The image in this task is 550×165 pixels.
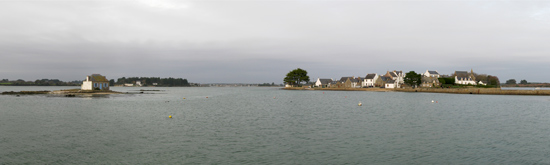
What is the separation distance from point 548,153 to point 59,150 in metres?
29.6

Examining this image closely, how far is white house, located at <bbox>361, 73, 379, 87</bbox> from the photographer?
616 ft

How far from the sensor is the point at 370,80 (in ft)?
623

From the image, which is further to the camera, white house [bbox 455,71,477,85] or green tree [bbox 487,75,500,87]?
green tree [bbox 487,75,500,87]

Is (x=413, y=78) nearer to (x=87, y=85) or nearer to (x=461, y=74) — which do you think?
(x=461, y=74)

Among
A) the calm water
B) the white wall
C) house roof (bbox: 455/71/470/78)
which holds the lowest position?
the calm water

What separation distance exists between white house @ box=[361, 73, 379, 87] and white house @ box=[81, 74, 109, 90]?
134 m

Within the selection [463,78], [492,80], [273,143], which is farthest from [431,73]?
[273,143]

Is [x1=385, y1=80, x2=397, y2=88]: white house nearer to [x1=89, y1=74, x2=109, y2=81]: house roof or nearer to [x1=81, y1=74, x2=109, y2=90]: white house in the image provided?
[x1=81, y1=74, x2=109, y2=90]: white house

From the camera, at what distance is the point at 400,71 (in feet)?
615

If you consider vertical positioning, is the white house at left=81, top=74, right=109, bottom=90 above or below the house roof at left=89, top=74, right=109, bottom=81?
below

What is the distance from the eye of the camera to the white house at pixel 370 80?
7387 inches

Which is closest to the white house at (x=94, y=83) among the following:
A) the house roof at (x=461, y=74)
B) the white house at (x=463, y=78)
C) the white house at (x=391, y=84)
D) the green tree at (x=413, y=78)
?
the green tree at (x=413, y=78)

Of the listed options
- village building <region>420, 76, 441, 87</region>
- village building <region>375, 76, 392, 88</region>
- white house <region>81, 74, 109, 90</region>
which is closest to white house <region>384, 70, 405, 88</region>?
village building <region>375, 76, 392, 88</region>

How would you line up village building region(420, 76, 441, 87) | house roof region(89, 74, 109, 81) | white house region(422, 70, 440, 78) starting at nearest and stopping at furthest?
house roof region(89, 74, 109, 81) → village building region(420, 76, 441, 87) → white house region(422, 70, 440, 78)
